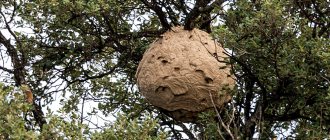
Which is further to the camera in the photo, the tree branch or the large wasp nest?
the tree branch

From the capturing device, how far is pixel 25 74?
26.3 ft

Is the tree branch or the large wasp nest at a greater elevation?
the tree branch

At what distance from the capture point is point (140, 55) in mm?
8031

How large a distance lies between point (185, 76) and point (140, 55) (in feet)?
5.83

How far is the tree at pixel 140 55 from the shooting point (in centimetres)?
572

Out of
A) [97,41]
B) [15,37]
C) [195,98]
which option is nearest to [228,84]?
[195,98]

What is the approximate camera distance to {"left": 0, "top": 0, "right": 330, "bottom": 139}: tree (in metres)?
5.72

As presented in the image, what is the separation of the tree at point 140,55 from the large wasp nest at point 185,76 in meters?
0.15

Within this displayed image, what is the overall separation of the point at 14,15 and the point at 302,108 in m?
2.89

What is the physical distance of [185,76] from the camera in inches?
249

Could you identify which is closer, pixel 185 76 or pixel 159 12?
pixel 185 76

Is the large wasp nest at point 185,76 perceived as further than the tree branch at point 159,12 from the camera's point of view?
No

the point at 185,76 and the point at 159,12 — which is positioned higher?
the point at 159,12

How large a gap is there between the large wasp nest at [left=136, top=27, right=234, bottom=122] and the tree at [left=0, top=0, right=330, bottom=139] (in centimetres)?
15
